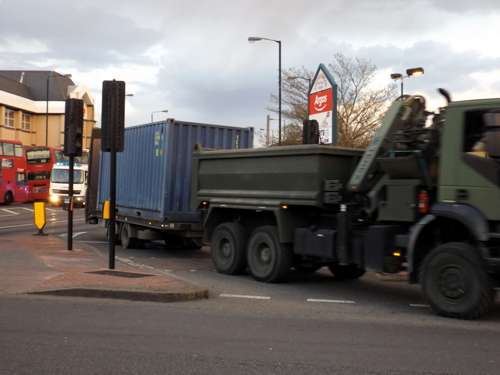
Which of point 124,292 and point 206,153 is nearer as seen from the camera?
point 124,292

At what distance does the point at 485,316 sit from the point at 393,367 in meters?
3.09

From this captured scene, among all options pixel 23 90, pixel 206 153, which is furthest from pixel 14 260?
pixel 23 90

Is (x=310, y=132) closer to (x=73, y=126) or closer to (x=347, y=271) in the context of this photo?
(x=347, y=271)

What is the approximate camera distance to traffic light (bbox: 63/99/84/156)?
13.3m

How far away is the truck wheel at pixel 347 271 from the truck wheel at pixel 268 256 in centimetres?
129

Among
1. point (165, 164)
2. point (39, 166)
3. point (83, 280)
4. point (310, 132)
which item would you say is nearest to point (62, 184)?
point (39, 166)

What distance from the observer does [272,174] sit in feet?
35.2

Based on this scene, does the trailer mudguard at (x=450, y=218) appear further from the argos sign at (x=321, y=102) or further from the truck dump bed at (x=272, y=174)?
the argos sign at (x=321, y=102)

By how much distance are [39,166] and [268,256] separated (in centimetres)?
3736

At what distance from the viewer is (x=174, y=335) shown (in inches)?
258

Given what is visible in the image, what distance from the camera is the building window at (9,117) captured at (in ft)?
220

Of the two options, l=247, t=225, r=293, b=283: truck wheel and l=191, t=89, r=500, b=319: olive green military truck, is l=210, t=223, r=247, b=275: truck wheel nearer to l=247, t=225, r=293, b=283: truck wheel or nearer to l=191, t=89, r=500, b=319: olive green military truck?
l=191, t=89, r=500, b=319: olive green military truck

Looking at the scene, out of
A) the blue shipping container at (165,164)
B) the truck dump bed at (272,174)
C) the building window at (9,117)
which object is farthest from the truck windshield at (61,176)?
the truck dump bed at (272,174)

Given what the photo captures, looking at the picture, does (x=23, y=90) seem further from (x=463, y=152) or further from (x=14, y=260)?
(x=463, y=152)
